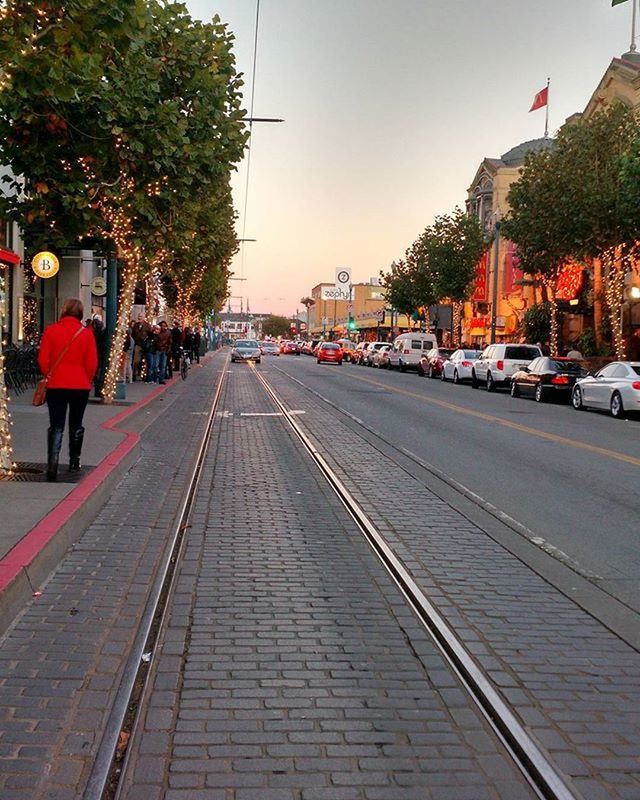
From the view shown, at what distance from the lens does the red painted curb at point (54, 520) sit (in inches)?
239

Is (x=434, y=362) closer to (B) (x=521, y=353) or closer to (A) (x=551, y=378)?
(B) (x=521, y=353)

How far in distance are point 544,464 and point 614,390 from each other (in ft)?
35.2

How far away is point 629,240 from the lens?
1233 inches

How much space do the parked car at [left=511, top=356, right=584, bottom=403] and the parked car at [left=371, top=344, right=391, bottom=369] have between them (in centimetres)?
2627

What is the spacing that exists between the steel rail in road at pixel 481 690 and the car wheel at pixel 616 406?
1562cm

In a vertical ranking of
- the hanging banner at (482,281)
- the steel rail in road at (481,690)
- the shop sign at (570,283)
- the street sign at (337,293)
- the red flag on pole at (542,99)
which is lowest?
the steel rail in road at (481,690)

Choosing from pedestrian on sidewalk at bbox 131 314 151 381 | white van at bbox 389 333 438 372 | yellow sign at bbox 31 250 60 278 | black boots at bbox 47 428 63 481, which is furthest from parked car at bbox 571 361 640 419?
white van at bbox 389 333 438 372

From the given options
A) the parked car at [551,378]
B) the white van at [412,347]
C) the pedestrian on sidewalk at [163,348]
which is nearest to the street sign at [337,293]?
the white van at [412,347]

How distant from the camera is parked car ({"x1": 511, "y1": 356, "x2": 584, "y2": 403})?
27531 mm

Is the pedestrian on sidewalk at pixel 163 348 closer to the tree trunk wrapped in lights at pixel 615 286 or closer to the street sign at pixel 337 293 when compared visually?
the tree trunk wrapped in lights at pixel 615 286

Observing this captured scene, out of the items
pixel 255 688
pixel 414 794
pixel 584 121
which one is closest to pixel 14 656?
pixel 255 688

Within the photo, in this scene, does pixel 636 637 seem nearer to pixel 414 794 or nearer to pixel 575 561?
pixel 575 561

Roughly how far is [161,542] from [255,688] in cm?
335

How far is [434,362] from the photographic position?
4403 centimetres
